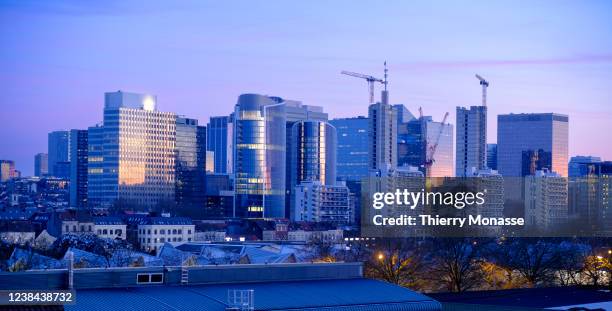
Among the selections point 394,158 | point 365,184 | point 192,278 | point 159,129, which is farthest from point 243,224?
point 192,278

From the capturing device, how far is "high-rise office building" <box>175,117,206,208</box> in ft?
436

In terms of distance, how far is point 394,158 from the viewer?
5866 inches

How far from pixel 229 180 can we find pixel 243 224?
4570 cm

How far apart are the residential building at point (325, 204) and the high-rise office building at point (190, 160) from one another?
18.2 meters

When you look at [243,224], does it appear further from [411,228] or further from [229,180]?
[229,180]

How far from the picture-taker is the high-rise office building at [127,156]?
410ft

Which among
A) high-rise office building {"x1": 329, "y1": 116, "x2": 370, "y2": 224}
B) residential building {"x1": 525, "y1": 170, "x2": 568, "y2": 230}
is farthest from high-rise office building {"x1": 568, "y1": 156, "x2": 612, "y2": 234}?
high-rise office building {"x1": 329, "y1": 116, "x2": 370, "y2": 224}

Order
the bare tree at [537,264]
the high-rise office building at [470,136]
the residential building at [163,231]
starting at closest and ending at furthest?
the bare tree at [537,264], the residential building at [163,231], the high-rise office building at [470,136]

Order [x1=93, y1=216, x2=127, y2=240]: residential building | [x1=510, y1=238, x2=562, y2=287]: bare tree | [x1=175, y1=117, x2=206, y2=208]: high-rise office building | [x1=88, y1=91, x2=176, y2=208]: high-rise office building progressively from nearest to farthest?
[x1=510, y1=238, x2=562, y2=287]: bare tree < [x1=93, y1=216, x2=127, y2=240]: residential building < [x1=88, y1=91, x2=176, y2=208]: high-rise office building < [x1=175, y1=117, x2=206, y2=208]: high-rise office building

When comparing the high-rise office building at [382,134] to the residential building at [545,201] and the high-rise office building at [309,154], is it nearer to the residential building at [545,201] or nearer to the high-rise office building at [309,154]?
the high-rise office building at [309,154]

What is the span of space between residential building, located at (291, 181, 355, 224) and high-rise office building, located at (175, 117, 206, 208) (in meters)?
18.2

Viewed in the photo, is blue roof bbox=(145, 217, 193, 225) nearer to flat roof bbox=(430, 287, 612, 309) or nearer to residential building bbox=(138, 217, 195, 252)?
residential building bbox=(138, 217, 195, 252)

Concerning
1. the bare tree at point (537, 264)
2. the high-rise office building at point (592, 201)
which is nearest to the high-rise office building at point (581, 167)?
the high-rise office building at point (592, 201)

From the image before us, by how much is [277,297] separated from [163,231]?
56190 mm
